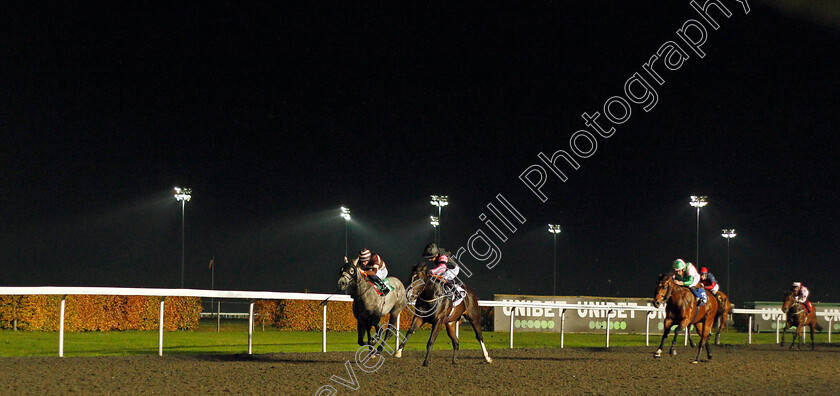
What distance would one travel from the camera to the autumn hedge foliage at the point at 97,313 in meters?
17.0

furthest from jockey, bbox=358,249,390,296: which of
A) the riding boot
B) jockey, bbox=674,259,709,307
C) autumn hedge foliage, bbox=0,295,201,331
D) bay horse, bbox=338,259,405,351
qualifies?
autumn hedge foliage, bbox=0,295,201,331

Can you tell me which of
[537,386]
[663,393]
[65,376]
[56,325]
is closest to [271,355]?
[65,376]

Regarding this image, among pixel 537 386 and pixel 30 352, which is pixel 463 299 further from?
pixel 30 352

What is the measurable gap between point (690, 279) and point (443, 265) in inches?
198

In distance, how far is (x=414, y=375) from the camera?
8.89 m

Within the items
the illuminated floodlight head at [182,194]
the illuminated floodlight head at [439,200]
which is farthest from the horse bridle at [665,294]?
the illuminated floodlight head at [182,194]

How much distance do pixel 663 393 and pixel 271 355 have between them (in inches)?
233

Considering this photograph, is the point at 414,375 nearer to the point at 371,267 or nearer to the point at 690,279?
the point at 371,267

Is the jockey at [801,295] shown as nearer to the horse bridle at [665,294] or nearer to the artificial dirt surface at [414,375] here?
the artificial dirt surface at [414,375]

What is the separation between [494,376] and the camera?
8.98m

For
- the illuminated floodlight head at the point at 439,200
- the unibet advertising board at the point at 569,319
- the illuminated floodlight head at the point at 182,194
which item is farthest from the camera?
the illuminated floodlight head at the point at 439,200

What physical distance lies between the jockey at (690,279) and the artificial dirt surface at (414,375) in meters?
1.11

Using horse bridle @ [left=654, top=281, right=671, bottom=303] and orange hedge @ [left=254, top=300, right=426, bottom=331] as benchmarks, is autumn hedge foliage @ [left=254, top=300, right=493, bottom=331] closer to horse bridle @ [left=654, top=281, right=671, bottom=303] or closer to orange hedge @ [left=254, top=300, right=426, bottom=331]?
orange hedge @ [left=254, top=300, right=426, bottom=331]

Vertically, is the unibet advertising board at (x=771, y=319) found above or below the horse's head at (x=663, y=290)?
below
